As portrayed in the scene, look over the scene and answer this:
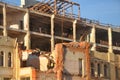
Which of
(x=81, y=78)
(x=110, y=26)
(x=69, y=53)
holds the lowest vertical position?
(x=81, y=78)

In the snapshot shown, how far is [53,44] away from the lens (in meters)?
67.1

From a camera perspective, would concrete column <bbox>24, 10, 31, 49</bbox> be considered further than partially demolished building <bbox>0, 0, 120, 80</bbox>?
Yes

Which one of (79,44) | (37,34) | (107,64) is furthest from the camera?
(37,34)

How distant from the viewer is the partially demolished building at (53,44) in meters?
48.2

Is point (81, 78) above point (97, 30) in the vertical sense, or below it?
below

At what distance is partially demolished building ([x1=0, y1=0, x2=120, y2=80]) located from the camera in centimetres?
4819

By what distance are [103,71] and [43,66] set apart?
1131 centimetres

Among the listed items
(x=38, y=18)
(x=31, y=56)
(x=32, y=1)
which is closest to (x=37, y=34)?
(x=38, y=18)

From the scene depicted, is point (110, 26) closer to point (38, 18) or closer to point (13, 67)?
point (38, 18)

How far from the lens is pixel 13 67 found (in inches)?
1903

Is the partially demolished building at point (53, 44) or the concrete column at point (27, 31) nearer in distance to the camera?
the partially demolished building at point (53, 44)

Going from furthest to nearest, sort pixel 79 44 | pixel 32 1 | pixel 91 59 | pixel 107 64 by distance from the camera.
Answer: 1. pixel 32 1
2. pixel 107 64
3. pixel 91 59
4. pixel 79 44

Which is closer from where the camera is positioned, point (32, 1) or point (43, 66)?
point (43, 66)

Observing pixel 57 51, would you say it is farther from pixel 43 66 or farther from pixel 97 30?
pixel 97 30
